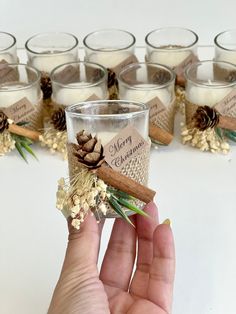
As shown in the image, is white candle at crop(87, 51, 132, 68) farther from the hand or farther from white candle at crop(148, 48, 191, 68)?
the hand

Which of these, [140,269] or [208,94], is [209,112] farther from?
[140,269]

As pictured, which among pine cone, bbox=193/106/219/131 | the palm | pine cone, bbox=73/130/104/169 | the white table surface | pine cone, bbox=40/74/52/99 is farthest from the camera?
pine cone, bbox=40/74/52/99

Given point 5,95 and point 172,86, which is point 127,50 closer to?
point 172,86

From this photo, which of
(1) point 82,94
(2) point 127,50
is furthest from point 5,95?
(2) point 127,50

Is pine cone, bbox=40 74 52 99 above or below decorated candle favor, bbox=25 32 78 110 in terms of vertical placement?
below

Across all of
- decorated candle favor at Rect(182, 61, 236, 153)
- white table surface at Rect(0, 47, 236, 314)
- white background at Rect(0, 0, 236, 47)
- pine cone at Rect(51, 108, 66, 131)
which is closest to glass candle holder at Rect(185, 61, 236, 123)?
decorated candle favor at Rect(182, 61, 236, 153)

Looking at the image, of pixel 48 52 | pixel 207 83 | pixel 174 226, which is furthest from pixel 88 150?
pixel 48 52
